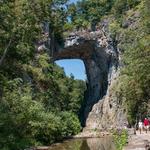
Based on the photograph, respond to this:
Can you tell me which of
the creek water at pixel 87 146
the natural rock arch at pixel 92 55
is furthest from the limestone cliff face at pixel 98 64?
the creek water at pixel 87 146

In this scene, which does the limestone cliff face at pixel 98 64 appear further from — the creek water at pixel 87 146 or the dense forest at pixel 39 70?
the creek water at pixel 87 146

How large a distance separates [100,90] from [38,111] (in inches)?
1492

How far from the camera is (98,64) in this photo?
2596 inches

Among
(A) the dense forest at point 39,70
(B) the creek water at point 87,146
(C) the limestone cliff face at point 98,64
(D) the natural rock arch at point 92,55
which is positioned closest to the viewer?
(A) the dense forest at point 39,70

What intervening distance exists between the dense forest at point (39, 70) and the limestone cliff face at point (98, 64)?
1821 mm

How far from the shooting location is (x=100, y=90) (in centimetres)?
6662

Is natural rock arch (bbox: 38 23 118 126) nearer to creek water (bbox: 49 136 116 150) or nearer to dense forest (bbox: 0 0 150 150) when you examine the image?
dense forest (bbox: 0 0 150 150)

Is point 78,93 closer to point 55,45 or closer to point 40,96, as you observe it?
point 55,45

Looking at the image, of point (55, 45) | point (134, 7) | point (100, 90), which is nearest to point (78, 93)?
point (100, 90)

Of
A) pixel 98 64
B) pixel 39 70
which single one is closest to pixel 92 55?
pixel 98 64

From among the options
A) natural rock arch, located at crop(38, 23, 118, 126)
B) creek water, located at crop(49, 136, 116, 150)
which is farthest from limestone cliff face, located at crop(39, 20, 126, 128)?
creek water, located at crop(49, 136, 116, 150)

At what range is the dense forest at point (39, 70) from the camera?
25625mm

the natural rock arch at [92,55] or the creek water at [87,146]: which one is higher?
the natural rock arch at [92,55]

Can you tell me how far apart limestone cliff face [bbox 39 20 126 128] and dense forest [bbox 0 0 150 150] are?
5.97 feet
